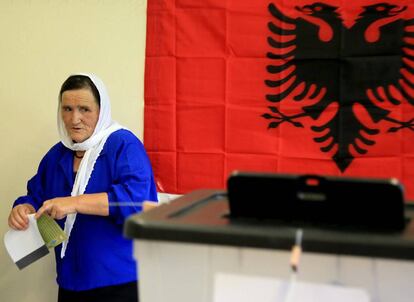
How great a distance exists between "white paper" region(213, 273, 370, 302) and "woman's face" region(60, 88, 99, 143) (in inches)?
44.5

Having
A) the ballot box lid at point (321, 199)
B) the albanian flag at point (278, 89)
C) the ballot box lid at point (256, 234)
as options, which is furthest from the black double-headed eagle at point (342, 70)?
the ballot box lid at point (321, 199)

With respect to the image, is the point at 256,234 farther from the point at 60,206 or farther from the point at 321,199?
the point at 60,206

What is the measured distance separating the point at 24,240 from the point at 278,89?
1.01 m

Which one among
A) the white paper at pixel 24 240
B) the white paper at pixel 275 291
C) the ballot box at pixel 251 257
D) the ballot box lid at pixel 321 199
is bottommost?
the white paper at pixel 24 240

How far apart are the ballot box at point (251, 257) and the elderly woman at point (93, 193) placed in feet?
2.57

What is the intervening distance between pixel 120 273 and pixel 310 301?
1068mm

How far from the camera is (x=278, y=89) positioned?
1.74m

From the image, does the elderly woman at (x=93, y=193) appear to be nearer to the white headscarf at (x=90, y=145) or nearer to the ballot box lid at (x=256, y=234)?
the white headscarf at (x=90, y=145)

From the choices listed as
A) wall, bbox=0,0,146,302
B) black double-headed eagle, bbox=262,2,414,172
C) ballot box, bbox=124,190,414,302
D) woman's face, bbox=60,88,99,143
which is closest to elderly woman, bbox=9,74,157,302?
woman's face, bbox=60,88,99,143

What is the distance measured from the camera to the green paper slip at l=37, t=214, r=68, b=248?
1.46m

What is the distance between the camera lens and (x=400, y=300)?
575mm

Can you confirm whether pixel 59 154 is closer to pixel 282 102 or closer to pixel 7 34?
pixel 7 34

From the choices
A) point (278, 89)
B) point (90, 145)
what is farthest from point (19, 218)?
point (278, 89)

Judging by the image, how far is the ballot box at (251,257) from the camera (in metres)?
0.56
